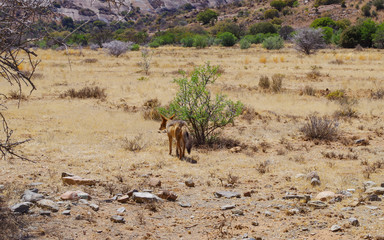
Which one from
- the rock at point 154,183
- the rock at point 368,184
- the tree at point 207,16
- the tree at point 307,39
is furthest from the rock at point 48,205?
the tree at point 207,16

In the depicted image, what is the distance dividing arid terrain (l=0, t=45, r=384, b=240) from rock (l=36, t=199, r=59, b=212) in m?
0.15

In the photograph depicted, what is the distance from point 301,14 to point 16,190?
87008 mm

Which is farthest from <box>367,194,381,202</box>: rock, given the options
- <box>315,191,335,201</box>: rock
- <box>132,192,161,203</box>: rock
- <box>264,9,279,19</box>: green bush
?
<box>264,9,279,19</box>: green bush

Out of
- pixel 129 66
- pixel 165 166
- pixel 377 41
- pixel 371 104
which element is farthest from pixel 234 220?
pixel 377 41

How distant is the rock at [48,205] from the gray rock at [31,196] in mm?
119

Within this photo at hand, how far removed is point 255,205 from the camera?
20.0 ft

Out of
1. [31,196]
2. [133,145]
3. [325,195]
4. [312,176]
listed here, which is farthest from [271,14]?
[31,196]

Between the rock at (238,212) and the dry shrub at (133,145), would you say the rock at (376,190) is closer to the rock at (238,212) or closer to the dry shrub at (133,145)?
the rock at (238,212)

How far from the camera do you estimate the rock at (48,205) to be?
535cm

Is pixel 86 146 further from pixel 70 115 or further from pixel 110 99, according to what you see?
pixel 110 99

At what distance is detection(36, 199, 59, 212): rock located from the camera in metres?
5.35

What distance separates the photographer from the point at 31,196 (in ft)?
18.4

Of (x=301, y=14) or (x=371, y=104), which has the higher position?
(x=301, y=14)

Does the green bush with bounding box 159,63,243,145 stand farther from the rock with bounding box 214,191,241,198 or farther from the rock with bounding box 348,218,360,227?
the rock with bounding box 348,218,360,227
